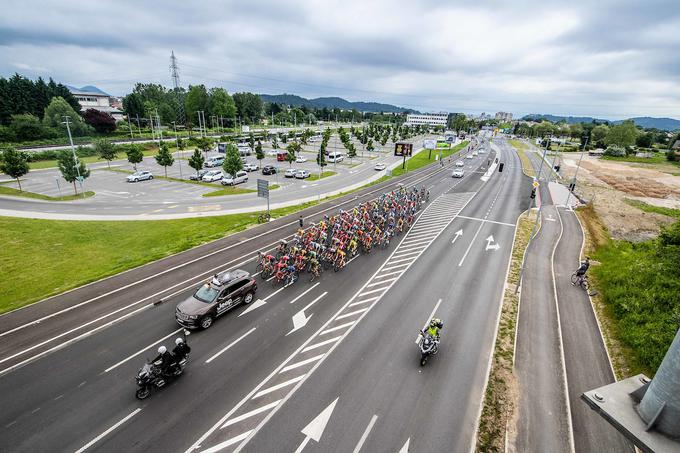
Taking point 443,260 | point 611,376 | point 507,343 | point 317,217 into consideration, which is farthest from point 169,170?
point 611,376

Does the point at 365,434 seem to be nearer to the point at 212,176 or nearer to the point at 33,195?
the point at 212,176

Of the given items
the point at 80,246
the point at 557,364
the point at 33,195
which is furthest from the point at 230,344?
the point at 33,195

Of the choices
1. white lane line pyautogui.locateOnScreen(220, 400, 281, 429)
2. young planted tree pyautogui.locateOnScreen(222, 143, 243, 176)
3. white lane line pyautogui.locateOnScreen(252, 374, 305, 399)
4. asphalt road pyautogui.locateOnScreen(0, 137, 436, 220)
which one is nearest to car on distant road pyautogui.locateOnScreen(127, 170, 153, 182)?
asphalt road pyautogui.locateOnScreen(0, 137, 436, 220)

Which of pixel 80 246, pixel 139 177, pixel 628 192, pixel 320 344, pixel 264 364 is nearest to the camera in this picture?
pixel 264 364

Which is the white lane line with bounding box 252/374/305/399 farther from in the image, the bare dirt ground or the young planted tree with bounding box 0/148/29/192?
the young planted tree with bounding box 0/148/29/192

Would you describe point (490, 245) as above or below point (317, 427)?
above

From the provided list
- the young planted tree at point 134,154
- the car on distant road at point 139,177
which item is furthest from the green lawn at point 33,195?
the young planted tree at point 134,154
